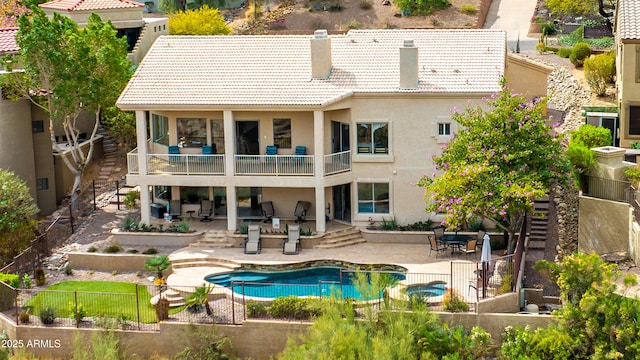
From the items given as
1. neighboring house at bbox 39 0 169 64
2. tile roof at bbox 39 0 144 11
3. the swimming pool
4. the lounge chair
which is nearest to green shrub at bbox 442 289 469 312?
the swimming pool

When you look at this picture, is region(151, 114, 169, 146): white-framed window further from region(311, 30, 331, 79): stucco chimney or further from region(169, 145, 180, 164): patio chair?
region(311, 30, 331, 79): stucco chimney

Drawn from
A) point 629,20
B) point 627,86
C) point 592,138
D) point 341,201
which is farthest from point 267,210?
point 629,20

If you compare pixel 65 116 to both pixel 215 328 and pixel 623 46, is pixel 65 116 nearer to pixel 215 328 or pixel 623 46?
pixel 215 328

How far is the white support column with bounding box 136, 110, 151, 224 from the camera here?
49656 mm

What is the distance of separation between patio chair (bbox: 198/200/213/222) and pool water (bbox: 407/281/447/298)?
12.0 m

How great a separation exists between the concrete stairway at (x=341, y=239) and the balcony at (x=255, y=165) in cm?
238

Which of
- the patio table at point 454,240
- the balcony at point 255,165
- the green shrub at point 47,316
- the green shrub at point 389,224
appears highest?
the balcony at point 255,165

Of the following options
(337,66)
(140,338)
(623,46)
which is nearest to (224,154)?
(337,66)

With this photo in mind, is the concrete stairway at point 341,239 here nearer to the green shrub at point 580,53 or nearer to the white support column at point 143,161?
the white support column at point 143,161

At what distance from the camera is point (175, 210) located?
168ft

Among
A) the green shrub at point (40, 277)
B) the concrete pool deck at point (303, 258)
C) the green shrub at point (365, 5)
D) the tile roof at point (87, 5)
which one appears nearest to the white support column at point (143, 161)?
the concrete pool deck at point (303, 258)

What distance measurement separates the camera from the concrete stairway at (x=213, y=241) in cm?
4828

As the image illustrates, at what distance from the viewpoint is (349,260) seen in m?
46.2

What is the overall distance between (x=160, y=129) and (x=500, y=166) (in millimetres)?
16159
